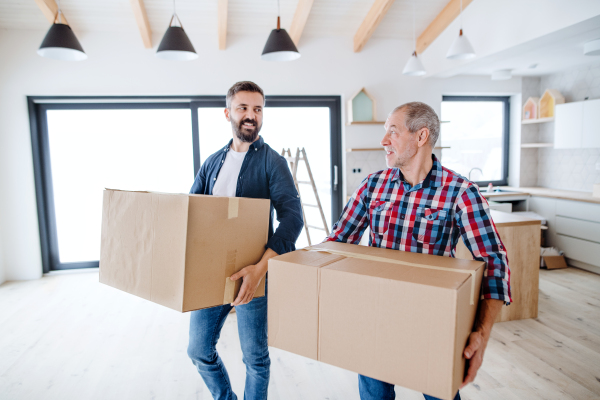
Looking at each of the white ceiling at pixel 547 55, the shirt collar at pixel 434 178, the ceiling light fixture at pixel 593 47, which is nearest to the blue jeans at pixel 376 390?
the shirt collar at pixel 434 178

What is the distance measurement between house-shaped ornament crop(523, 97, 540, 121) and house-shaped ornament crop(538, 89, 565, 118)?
53 mm

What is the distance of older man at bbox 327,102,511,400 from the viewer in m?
1.08

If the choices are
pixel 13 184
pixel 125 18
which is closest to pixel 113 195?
pixel 125 18

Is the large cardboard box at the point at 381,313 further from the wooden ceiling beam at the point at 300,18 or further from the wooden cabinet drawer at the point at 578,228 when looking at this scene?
the wooden cabinet drawer at the point at 578,228

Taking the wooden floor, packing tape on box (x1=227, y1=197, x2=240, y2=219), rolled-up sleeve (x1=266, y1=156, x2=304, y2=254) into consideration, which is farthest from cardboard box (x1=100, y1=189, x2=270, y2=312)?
the wooden floor

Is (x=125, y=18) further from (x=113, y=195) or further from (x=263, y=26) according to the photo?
(x=113, y=195)

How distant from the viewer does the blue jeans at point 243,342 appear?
1384 mm

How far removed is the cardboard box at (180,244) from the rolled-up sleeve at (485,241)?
1.97 feet

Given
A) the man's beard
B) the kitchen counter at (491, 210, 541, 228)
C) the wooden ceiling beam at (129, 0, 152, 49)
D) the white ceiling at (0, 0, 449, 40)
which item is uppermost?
the white ceiling at (0, 0, 449, 40)

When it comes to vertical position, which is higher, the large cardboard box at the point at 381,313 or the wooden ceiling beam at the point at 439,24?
the wooden ceiling beam at the point at 439,24

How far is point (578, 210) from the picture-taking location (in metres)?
3.76

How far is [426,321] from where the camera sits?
75cm

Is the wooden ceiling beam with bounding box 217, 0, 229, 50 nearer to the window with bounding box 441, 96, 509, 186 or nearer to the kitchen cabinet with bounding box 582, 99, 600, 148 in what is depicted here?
the window with bounding box 441, 96, 509, 186

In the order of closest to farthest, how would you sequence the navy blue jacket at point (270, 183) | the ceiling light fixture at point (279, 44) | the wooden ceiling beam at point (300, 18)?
the navy blue jacket at point (270, 183) < the ceiling light fixture at point (279, 44) < the wooden ceiling beam at point (300, 18)
